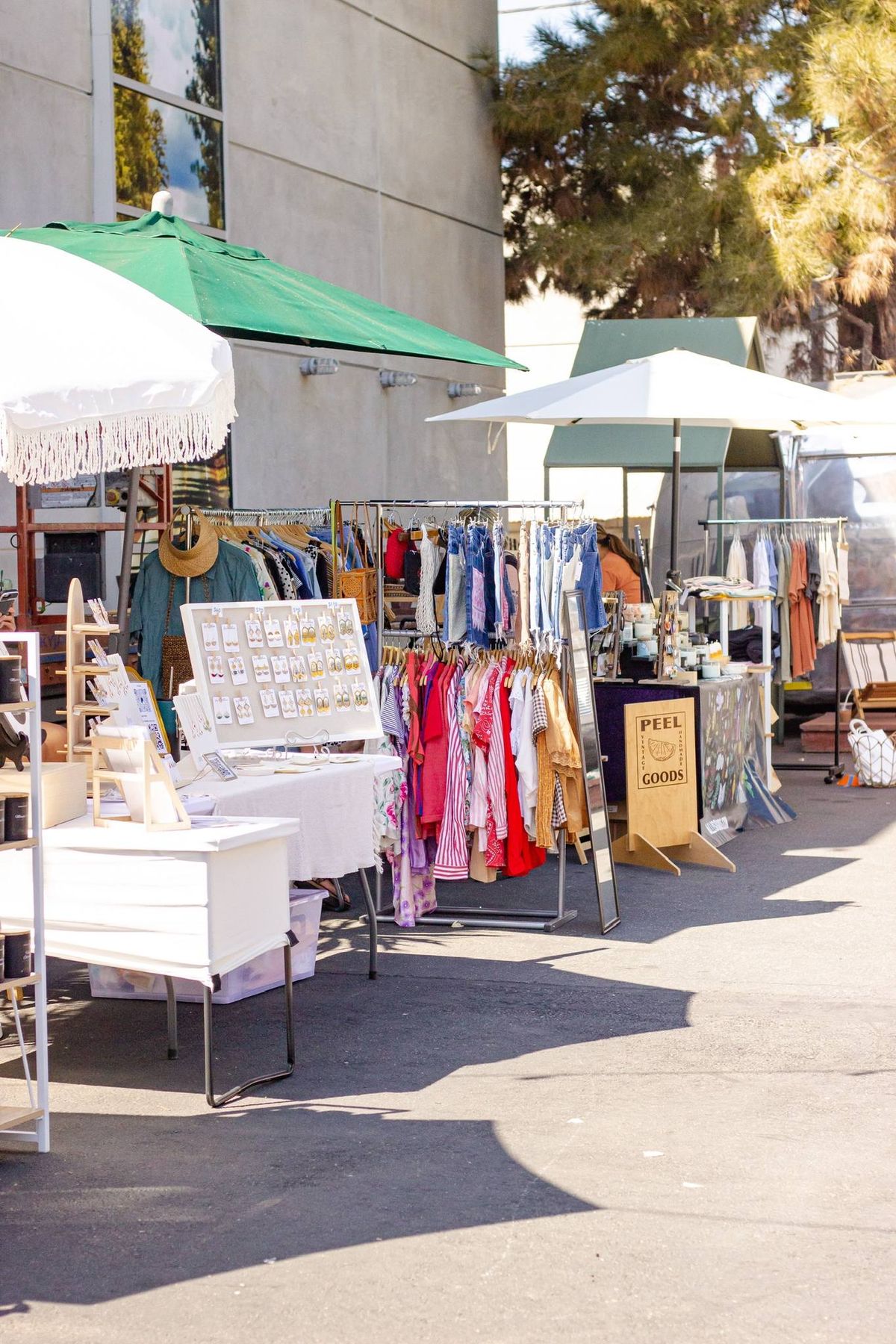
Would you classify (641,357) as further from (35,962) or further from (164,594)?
(35,962)

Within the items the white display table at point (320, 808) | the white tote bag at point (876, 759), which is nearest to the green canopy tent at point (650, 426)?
the white tote bag at point (876, 759)

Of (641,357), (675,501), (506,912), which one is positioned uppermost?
(641,357)

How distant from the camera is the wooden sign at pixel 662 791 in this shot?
313 inches

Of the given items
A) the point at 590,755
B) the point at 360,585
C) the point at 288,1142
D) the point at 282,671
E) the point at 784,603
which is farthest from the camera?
the point at 784,603

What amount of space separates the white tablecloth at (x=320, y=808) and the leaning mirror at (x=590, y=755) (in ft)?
3.45

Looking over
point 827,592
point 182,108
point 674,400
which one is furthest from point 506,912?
point 182,108

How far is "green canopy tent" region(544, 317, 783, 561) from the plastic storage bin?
25.7 ft

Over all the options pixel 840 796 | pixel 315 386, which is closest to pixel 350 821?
pixel 840 796

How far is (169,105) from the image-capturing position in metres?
11.5

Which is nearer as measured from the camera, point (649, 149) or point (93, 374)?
point (93, 374)

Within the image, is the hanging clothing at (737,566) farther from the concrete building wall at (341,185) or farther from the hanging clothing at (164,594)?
the hanging clothing at (164,594)

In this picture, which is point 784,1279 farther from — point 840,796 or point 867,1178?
point 840,796

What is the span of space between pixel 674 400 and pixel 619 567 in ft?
4.53

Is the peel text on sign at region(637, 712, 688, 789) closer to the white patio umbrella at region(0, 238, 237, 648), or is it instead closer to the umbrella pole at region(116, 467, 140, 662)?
the umbrella pole at region(116, 467, 140, 662)
